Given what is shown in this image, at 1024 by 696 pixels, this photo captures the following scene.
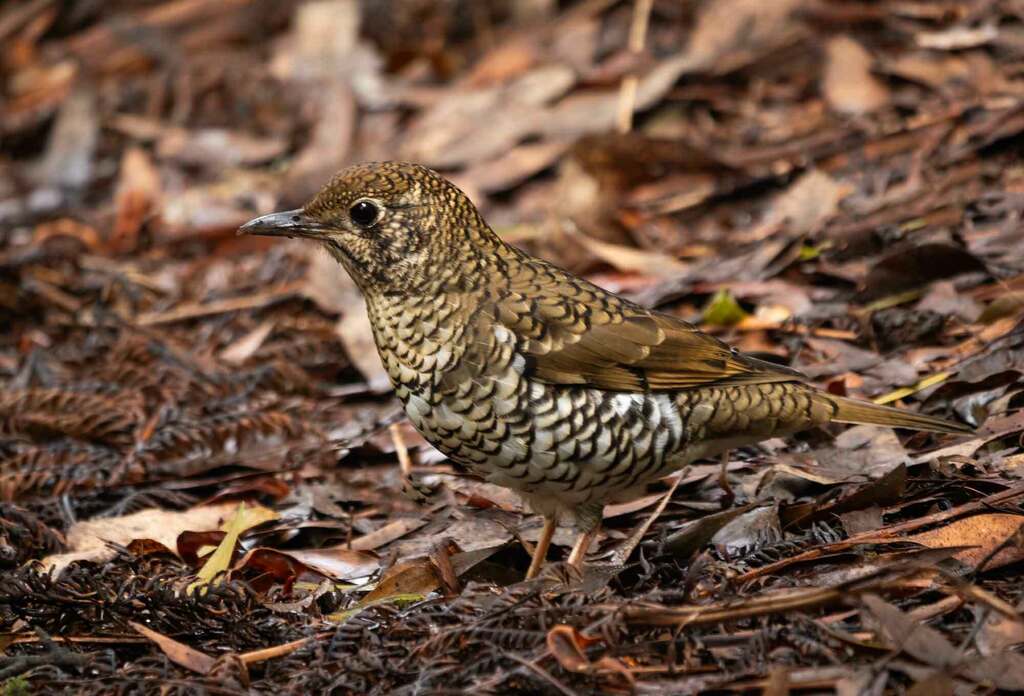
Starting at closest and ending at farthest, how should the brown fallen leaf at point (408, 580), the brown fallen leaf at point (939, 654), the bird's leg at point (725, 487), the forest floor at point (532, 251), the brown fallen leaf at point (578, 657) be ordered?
the brown fallen leaf at point (939, 654)
the brown fallen leaf at point (578, 657)
the forest floor at point (532, 251)
the brown fallen leaf at point (408, 580)
the bird's leg at point (725, 487)

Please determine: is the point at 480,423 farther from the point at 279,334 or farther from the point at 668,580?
the point at 279,334

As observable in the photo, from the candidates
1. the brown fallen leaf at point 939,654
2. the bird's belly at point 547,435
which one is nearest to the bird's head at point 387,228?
the bird's belly at point 547,435

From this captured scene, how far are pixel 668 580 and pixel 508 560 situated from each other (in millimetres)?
680

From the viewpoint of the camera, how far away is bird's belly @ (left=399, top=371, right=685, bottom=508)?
3.82 metres

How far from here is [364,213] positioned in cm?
408

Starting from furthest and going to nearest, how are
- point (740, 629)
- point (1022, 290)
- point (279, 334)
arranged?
point (279, 334) → point (1022, 290) → point (740, 629)

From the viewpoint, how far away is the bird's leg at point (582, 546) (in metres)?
3.95

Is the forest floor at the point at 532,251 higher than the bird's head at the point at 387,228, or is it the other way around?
the bird's head at the point at 387,228

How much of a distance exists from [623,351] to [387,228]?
874 millimetres

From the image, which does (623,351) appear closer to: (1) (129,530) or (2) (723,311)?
(2) (723,311)

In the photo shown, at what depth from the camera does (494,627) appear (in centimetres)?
320

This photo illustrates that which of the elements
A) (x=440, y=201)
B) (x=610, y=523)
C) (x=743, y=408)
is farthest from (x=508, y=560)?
(x=440, y=201)

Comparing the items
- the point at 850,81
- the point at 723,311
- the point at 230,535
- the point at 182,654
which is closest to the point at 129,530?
the point at 230,535

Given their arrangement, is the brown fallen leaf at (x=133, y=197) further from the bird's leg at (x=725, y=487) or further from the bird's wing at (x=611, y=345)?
the bird's leg at (x=725, y=487)
